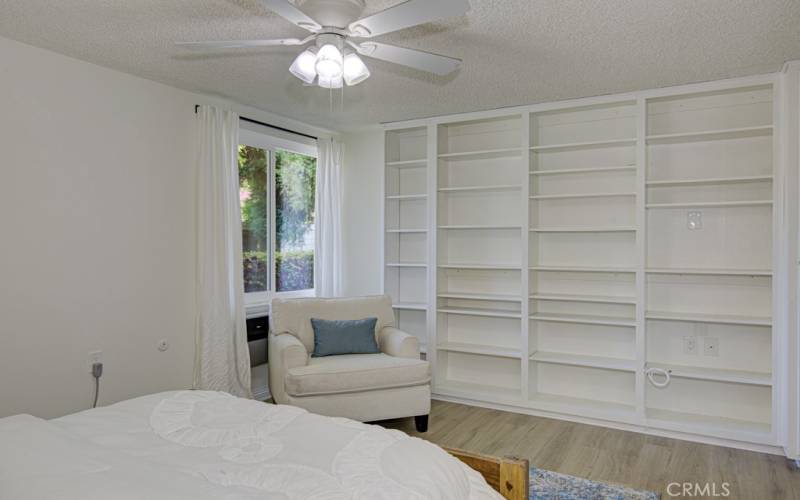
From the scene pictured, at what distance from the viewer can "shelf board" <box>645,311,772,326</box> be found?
10.8 feet

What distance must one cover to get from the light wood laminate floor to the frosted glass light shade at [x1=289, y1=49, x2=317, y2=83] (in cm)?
239

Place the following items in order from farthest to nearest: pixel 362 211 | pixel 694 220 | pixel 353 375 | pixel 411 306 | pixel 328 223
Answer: pixel 362 211
pixel 328 223
pixel 411 306
pixel 694 220
pixel 353 375

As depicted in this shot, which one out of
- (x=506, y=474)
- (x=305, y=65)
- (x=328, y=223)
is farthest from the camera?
(x=328, y=223)

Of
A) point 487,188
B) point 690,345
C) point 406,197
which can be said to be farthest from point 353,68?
point 690,345

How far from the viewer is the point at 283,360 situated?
11.0ft

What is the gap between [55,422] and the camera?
177cm

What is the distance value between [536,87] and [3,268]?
329 cm

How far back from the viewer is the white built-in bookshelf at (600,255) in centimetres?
350

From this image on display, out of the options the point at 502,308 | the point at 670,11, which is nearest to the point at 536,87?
the point at 670,11

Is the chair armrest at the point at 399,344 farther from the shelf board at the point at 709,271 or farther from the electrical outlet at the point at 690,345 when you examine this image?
the electrical outlet at the point at 690,345

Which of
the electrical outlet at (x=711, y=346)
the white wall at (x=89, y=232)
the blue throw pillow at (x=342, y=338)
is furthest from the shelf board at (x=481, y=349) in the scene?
the white wall at (x=89, y=232)

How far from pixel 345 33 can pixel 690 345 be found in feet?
10.4

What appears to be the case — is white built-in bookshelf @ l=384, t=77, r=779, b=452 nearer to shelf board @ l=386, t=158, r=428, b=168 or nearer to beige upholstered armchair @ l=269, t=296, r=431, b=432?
shelf board @ l=386, t=158, r=428, b=168

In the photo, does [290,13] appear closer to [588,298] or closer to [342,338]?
[342,338]
